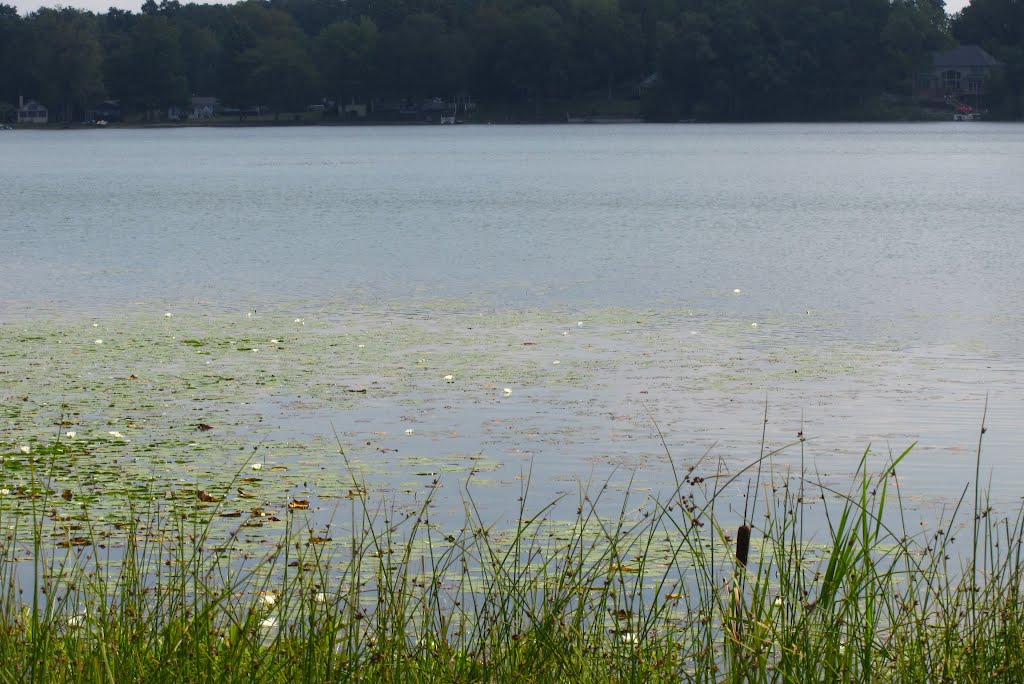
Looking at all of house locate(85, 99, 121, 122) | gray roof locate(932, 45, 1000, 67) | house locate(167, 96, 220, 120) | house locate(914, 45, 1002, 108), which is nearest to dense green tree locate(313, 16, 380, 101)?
house locate(167, 96, 220, 120)

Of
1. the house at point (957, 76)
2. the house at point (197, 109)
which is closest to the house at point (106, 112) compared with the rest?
the house at point (197, 109)

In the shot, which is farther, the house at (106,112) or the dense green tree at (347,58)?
the house at (106,112)

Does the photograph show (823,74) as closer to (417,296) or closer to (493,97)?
(493,97)

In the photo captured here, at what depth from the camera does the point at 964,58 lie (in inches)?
A: 6452

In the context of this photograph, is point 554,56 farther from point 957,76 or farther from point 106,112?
point 106,112

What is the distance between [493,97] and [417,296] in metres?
158

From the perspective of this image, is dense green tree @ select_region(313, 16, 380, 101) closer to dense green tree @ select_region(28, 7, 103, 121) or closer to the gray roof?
dense green tree @ select_region(28, 7, 103, 121)

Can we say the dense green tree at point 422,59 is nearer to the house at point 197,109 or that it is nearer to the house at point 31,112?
the house at point 197,109

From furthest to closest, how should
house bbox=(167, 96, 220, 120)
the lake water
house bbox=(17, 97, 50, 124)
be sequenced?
house bbox=(167, 96, 220, 120) < house bbox=(17, 97, 50, 124) < the lake water

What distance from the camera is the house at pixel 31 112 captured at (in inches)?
6944

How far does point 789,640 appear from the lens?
4488 mm

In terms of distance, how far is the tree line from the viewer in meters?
155

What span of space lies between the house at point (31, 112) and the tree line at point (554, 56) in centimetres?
189

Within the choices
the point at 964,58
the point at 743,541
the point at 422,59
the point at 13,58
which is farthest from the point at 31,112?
the point at 743,541
